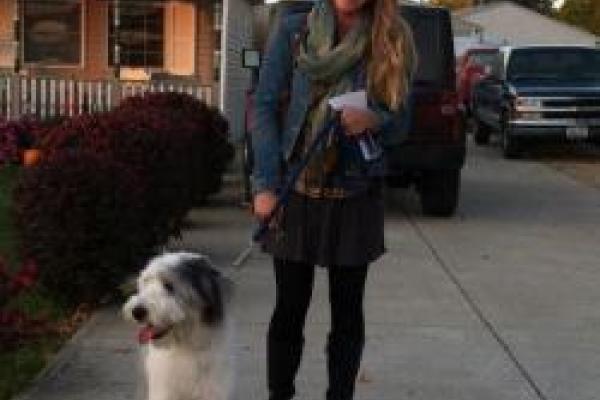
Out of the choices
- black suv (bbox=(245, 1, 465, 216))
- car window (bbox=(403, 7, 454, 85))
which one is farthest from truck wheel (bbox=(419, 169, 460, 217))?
car window (bbox=(403, 7, 454, 85))

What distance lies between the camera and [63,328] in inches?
351

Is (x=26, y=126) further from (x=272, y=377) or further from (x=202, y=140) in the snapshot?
(x=272, y=377)

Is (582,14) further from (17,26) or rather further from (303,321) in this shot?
(303,321)

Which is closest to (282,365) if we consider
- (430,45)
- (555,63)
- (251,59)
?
(430,45)

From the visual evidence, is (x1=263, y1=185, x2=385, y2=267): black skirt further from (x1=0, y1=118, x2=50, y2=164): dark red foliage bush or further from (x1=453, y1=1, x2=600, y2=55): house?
(x1=453, y1=1, x2=600, y2=55): house

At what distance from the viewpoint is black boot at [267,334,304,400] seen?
6168mm

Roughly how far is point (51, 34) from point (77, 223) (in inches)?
684

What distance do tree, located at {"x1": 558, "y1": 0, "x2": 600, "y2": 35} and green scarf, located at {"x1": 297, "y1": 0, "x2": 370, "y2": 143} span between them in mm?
82691

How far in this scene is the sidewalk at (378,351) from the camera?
7391 millimetres

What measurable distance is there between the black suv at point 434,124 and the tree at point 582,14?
2897 inches

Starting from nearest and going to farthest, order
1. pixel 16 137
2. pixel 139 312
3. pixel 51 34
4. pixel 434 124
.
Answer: pixel 139 312 → pixel 434 124 → pixel 16 137 → pixel 51 34

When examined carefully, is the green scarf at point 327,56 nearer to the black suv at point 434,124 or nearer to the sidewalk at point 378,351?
the sidewalk at point 378,351

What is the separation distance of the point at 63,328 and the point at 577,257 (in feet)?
17.5

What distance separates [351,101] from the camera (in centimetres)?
567
